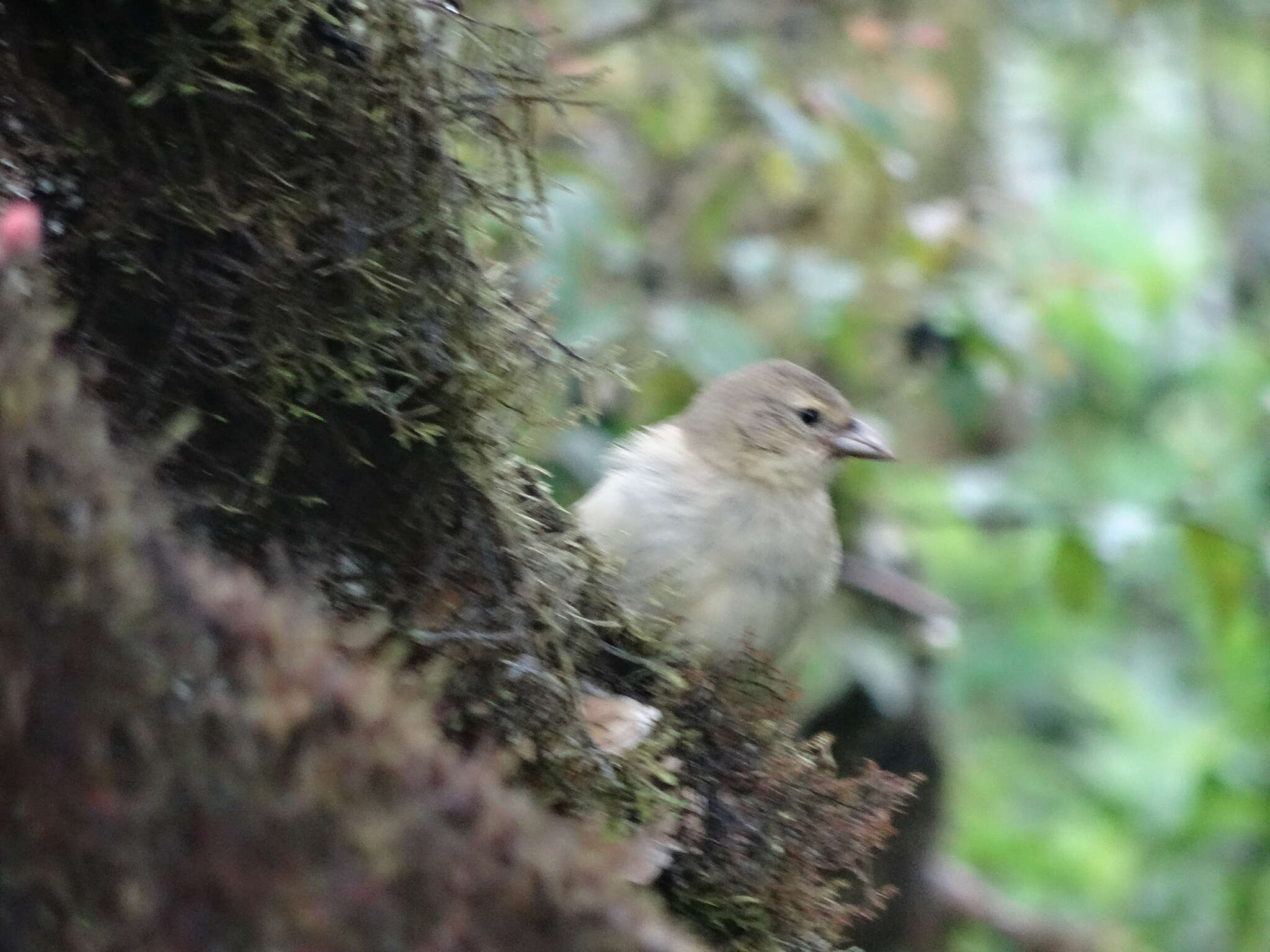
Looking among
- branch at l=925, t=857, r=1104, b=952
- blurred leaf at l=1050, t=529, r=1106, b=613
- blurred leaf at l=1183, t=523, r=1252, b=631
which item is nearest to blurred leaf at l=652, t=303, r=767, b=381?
blurred leaf at l=1050, t=529, r=1106, b=613

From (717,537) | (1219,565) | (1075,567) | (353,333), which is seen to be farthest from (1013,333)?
(353,333)

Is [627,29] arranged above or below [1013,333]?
above

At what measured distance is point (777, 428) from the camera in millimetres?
3715

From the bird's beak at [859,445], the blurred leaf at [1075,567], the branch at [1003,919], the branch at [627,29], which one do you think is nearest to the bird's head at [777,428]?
the bird's beak at [859,445]

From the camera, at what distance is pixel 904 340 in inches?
169

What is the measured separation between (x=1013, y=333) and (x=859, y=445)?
2.56ft

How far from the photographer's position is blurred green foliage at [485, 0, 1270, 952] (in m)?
4.06

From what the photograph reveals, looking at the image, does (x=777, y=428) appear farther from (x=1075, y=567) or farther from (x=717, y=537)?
(x=1075, y=567)

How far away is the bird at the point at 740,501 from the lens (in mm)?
3162

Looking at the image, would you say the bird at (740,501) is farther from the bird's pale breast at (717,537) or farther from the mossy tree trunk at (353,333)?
the mossy tree trunk at (353,333)

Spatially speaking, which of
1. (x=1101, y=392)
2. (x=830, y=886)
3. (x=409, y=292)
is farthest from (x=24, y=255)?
(x=1101, y=392)

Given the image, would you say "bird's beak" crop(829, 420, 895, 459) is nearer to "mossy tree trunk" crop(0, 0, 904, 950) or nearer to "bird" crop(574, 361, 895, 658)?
"bird" crop(574, 361, 895, 658)

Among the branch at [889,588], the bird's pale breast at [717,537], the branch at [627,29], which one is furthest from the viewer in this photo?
the branch at [889,588]

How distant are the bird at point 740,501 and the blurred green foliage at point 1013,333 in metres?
0.15
